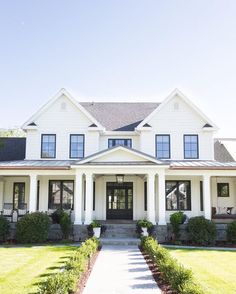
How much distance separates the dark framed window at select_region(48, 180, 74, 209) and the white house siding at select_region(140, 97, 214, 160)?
5.30 metres

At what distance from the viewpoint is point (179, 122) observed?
23672 millimetres

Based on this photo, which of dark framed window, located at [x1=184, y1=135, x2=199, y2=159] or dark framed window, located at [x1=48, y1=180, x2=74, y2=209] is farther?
dark framed window, located at [x1=184, y1=135, x2=199, y2=159]

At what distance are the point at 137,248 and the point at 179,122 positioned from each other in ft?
32.8

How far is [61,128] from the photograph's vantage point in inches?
933

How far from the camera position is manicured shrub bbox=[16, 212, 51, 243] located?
1833 centimetres

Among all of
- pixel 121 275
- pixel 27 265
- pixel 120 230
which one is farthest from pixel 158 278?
pixel 120 230

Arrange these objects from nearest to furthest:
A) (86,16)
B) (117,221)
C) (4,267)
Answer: (4,267)
(86,16)
(117,221)

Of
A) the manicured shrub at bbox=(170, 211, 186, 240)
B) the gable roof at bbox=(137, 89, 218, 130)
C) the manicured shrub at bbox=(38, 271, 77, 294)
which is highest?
the gable roof at bbox=(137, 89, 218, 130)

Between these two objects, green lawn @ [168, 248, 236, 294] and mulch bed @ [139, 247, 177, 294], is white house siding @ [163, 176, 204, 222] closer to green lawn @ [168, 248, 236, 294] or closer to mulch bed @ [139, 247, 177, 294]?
green lawn @ [168, 248, 236, 294]

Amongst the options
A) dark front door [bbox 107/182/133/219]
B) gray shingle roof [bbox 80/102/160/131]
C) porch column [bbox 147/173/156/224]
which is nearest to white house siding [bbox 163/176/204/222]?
dark front door [bbox 107/182/133/219]

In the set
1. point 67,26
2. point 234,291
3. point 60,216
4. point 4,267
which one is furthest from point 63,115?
point 234,291

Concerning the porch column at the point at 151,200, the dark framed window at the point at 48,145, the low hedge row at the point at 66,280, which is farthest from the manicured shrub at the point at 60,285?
the dark framed window at the point at 48,145

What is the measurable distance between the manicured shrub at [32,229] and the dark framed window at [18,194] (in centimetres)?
496

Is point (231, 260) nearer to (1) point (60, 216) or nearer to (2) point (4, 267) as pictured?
(2) point (4, 267)
